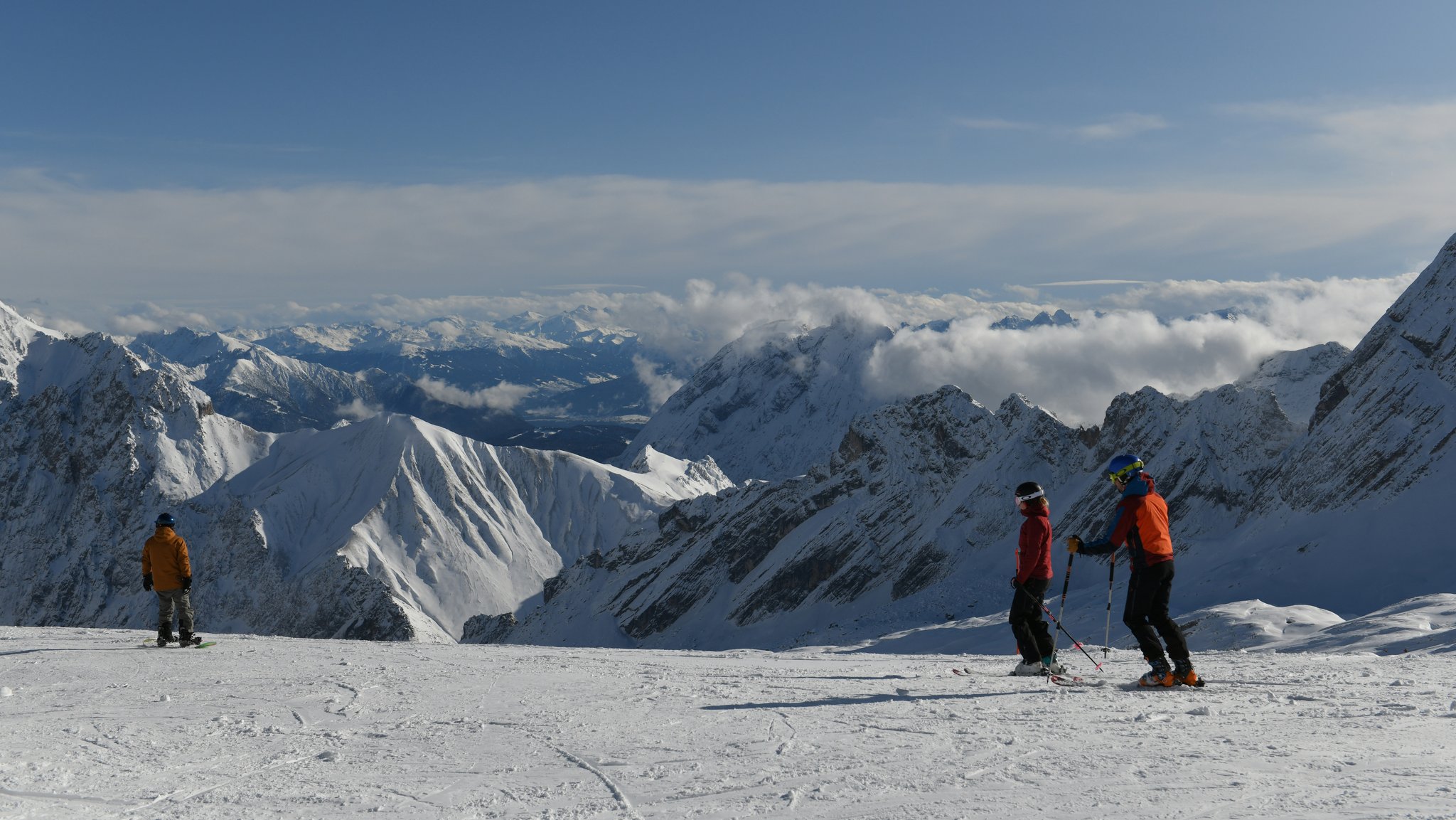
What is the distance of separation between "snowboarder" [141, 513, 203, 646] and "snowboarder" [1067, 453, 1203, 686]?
1675cm

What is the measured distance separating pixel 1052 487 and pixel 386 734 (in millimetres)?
81610

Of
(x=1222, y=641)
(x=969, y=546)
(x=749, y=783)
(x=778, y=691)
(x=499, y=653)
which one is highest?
(x=749, y=783)

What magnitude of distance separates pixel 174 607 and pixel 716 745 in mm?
14805

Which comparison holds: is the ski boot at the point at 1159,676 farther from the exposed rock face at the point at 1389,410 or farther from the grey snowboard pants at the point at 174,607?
the exposed rock face at the point at 1389,410

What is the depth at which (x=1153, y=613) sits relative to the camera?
13.5 meters

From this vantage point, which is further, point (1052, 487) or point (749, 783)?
point (1052, 487)

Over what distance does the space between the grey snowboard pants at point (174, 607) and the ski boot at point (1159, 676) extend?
17.2 m

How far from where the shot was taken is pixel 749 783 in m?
8.88

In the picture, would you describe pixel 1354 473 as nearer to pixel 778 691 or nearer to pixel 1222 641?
pixel 1222 641

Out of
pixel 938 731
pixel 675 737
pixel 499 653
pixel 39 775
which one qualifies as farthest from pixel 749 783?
pixel 499 653

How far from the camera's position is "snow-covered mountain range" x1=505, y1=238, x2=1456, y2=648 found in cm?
5547

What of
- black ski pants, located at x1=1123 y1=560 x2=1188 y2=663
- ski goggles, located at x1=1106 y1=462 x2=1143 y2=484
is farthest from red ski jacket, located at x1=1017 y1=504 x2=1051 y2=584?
black ski pants, located at x1=1123 y1=560 x2=1188 y2=663

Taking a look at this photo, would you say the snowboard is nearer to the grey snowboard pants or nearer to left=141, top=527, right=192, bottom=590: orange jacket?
the grey snowboard pants

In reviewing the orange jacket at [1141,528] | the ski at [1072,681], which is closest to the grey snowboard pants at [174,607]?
the ski at [1072,681]
